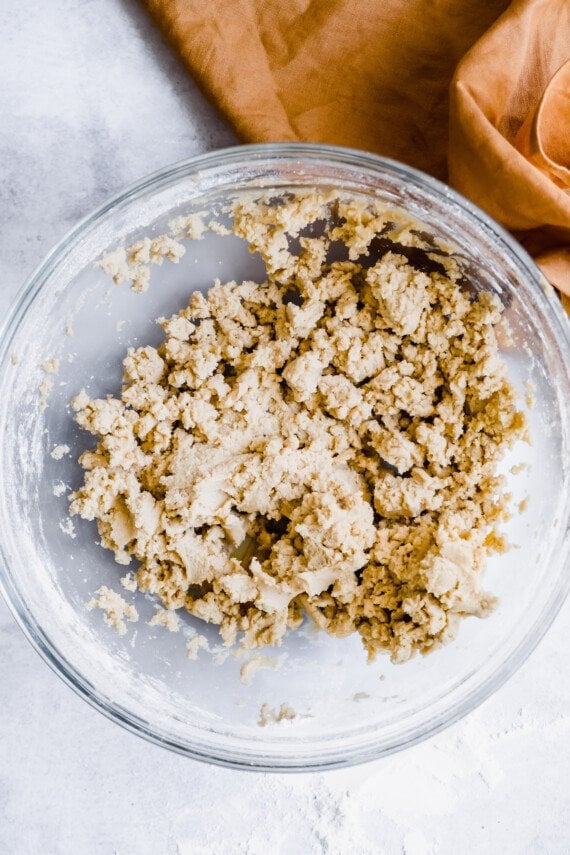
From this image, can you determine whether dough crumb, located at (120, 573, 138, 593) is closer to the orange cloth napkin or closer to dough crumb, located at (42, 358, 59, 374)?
dough crumb, located at (42, 358, 59, 374)

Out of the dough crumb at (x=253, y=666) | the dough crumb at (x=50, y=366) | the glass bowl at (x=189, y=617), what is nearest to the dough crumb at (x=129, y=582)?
the glass bowl at (x=189, y=617)

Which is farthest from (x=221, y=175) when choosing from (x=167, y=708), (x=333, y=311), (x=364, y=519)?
(x=167, y=708)

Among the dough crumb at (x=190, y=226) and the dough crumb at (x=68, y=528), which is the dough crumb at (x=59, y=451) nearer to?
the dough crumb at (x=68, y=528)

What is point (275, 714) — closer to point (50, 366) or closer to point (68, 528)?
point (68, 528)

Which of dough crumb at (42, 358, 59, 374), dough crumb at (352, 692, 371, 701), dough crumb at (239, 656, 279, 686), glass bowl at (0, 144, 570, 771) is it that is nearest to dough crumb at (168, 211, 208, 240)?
glass bowl at (0, 144, 570, 771)

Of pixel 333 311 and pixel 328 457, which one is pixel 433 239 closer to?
pixel 333 311
